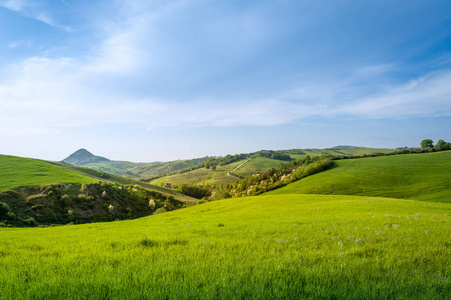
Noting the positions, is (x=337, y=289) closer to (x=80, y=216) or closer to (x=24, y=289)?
(x=24, y=289)

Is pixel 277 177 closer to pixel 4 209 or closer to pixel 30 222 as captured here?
pixel 30 222

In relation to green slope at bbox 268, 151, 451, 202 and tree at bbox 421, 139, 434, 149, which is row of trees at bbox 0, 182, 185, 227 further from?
tree at bbox 421, 139, 434, 149

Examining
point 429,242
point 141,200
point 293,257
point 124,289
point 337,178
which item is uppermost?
point 124,289

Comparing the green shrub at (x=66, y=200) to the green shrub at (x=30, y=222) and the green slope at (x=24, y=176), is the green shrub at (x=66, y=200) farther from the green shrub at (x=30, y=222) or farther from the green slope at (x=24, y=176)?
the green shrub at (x=30, y=222)

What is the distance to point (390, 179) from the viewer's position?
80500mm

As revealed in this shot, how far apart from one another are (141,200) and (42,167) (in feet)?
153

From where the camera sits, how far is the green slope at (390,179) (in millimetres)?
68000

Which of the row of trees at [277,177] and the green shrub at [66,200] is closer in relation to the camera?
the green shrub at [66,200]

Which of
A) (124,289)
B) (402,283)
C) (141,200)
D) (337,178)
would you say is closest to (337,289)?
(402,283)

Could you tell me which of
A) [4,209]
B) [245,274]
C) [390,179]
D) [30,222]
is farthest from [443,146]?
[4,209]

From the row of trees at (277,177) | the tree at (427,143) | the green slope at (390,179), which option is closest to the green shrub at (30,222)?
the row of trees at (277,177)

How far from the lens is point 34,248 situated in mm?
9320

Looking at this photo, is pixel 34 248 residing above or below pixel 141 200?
above

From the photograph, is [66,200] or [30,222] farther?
[66,200]
